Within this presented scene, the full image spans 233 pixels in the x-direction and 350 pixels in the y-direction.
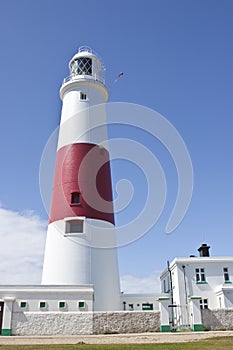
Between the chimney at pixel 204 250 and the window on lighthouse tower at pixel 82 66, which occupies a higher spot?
the window on lighthouse tower at pixel 82 66

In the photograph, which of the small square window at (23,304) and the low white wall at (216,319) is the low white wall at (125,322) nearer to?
the low white wall at (216,319)

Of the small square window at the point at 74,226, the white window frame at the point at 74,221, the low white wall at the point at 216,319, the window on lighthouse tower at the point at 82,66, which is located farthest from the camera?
the window on lighthouse tower at the point at 82,66

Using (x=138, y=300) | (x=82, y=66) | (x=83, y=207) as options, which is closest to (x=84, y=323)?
(x=138, y=300)

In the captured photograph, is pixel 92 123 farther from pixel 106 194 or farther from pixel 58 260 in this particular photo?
pixel 58 260

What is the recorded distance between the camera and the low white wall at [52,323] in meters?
16.4

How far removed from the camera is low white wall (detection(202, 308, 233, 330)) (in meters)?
17.2

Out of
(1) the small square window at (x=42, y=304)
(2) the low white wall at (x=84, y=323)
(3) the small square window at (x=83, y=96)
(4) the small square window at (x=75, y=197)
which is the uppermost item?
(3) the small square window at (x=83, y=96)

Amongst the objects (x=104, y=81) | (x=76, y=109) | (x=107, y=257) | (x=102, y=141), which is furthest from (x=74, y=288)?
(x=104, y=81)

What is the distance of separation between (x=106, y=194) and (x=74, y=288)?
4.96 metres

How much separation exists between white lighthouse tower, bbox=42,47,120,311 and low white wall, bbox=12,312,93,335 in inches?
68.3

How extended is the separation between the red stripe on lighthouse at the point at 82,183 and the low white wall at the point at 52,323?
15.5 feet

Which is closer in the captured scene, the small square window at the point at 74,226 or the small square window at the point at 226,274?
the small square window at the point at 74,226

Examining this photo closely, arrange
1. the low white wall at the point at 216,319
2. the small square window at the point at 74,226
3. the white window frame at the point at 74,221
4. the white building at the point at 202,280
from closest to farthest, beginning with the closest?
the low white wall at the point at 216,319 < the white window frame at the point at 74,221 < the small square window at the point at 74,226 < the white building at the point at 202,280

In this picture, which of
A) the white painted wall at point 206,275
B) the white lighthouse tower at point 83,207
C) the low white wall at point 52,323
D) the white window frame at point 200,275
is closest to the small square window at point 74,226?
the white lighthouse tower at point 83,207
